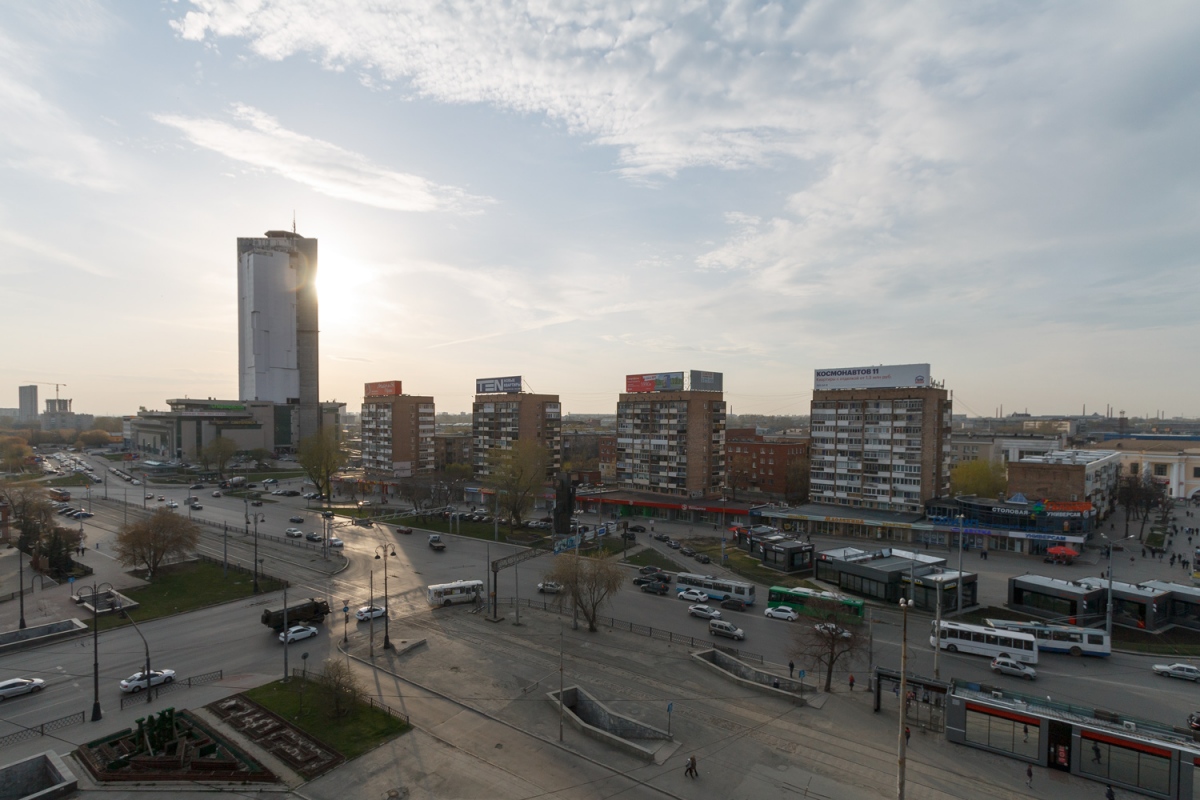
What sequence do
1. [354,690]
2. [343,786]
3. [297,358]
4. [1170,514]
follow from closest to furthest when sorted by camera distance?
1. [343,786]
2. [354,690]
3. [1170,514]
4. [297,358]

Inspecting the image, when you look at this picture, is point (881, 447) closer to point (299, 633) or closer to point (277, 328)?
point (299, 633)

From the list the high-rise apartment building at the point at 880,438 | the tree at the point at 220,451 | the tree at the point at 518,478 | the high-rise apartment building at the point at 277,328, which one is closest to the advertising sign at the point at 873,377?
the high-rise apartment building at the point at 880,438

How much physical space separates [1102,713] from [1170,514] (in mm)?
90224

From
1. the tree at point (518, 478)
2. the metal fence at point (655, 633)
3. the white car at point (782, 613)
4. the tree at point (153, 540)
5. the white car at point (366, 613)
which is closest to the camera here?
the metal fence at point (655, 633)

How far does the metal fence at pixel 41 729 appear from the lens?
2612 centimetres

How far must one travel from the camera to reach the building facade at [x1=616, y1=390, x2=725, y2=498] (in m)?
87.2

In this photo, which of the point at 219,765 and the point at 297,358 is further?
the point at 297,358

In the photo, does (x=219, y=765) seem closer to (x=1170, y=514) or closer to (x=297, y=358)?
(x=1170, y=514)

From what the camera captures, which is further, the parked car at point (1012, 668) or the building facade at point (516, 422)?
the building facade at point (516, 422)

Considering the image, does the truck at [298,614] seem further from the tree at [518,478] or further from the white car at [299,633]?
the tree at [518,478]

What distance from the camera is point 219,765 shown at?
24.2 metres

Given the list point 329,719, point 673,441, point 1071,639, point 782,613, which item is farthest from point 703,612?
point 673,441

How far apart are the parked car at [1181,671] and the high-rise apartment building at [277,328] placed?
190268 millimetres

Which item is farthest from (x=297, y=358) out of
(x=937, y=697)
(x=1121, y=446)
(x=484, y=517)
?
(x=1121, y=446)
